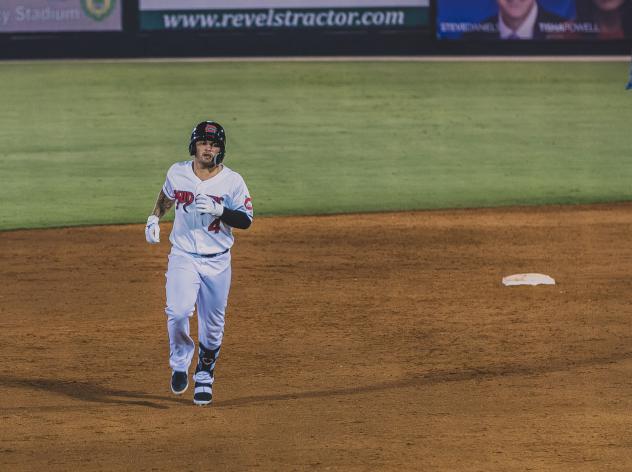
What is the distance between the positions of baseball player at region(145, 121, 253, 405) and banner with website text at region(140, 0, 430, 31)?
2193 cm

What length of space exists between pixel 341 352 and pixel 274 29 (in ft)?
70.0

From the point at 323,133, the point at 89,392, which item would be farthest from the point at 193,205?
the point at 323,133

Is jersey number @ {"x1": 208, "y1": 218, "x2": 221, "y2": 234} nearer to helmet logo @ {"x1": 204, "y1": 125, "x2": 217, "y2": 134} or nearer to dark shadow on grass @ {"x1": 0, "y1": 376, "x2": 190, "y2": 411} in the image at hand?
helmet logo @ {"x1": 204, "y1": 125, "x2": 217, "y2": 134}

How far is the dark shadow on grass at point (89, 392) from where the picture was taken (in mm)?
7848

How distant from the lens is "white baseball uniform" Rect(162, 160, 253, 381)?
297 inches

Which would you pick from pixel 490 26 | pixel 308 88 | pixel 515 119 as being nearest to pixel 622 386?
pixel 515 119

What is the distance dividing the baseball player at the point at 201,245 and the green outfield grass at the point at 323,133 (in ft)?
22.5

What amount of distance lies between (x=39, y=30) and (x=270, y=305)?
66.3 ft

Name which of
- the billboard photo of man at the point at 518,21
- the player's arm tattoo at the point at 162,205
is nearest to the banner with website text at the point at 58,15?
the billboard photo of man at the point at 518,21

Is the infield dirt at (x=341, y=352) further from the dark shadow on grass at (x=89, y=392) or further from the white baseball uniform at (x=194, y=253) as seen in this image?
the white baseball uniform at (x=194, y=253)

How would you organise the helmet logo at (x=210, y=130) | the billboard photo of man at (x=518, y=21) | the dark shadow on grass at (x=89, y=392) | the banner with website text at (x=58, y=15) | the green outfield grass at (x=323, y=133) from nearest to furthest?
the helmet logo at (x=210, y=130)
the dark shadow on grass at (x=89, y=392)
the green outfield grass at (x=323, y=133)
the banner with website text at (x=58, y=15)
the billboard photo of man at (x=518, y=21)

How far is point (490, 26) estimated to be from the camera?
29344 millimetres

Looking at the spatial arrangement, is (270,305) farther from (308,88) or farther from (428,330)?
(308,88)

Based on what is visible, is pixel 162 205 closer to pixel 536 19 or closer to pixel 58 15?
pixel 58 15
